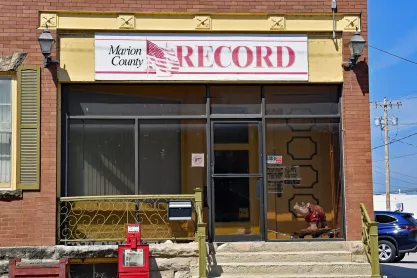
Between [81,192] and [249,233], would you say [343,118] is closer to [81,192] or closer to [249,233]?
[249,233]

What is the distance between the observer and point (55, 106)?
11.4 metres

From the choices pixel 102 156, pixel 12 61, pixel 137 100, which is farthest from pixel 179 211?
pixel 12 61

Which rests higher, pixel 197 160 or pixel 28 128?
pixel 28 128

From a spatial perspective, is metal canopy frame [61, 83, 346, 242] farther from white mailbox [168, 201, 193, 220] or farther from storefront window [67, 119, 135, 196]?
white mailbox [168, 201, 193, 220]

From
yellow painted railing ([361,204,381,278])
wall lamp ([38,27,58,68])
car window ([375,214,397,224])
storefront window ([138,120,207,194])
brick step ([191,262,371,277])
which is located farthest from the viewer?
car window ([375,214,397,224])

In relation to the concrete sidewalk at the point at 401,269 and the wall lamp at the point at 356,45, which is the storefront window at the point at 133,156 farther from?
the concrete sidewalk at the point at 401,269

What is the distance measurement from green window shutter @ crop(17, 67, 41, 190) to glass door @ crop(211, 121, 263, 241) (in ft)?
10.1

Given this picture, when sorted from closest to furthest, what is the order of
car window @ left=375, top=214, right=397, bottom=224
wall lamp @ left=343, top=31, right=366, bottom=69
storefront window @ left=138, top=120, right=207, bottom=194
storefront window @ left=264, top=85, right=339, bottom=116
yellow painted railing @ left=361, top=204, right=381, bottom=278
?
yellow painted railing @ left=361, top=204, right=381, bottom=278
wall lamp @ left=343, top=31, right=366, bottom=69
storefront window @ left=138, top=120, right=207, bottom=194
storefront window @ left=264, top=85, right=339, bottom=116
car window @ left=375, top=214, right=397, bottom=224

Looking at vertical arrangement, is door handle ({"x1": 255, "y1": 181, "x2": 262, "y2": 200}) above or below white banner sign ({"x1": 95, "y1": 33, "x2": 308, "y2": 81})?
below

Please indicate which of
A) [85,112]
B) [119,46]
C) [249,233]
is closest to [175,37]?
[119,46]

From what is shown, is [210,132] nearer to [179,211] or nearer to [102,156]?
[179,211]

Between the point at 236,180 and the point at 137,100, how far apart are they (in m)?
2.29

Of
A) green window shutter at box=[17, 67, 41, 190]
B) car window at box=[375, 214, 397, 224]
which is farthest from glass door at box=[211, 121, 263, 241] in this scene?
car window at box=[375, 214, 397, 224]

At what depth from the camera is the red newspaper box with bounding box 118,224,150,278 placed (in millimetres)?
10547
